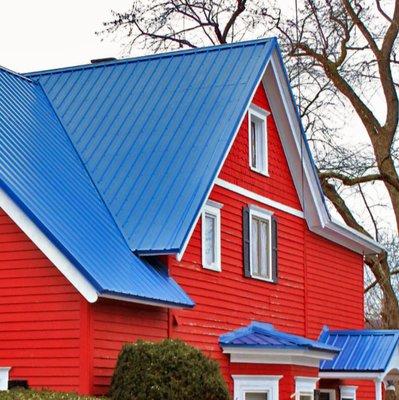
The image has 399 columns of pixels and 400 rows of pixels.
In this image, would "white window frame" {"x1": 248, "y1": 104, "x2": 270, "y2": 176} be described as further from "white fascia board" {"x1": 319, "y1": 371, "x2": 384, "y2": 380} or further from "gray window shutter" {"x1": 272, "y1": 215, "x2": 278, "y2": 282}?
"white fascia board" {"x1": 319, "y1": 371, "x2": 384, "y2": 380}

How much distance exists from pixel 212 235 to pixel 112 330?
4.63m

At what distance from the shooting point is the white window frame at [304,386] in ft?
79.4

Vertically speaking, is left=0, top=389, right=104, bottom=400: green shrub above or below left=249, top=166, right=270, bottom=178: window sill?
below

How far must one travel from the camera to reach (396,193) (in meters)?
37.9

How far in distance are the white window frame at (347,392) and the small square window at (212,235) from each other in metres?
7.55

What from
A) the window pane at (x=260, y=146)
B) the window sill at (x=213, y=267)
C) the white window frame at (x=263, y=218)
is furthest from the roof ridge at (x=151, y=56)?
the window sill at (x=213, y=267)

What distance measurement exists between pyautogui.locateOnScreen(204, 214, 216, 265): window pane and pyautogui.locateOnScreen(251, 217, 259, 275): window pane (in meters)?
1.93

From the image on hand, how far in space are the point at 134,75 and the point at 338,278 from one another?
8.59m

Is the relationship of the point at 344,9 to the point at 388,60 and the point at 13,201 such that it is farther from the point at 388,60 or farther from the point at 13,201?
the point at 13,201

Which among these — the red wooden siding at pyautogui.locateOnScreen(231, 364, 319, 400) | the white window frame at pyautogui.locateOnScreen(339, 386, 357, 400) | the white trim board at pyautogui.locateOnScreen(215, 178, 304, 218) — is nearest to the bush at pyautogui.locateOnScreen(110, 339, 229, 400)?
the red wooden siding at pyautogui.locateOnScreen(231, 364, 319, 400)

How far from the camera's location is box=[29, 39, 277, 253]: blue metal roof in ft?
72.0

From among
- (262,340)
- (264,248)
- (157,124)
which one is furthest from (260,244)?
(157,124)

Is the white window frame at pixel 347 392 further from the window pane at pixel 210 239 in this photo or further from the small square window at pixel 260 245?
the window pane at pixel 210 239

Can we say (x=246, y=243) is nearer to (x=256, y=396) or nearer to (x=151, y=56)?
(x=256, y=396)
